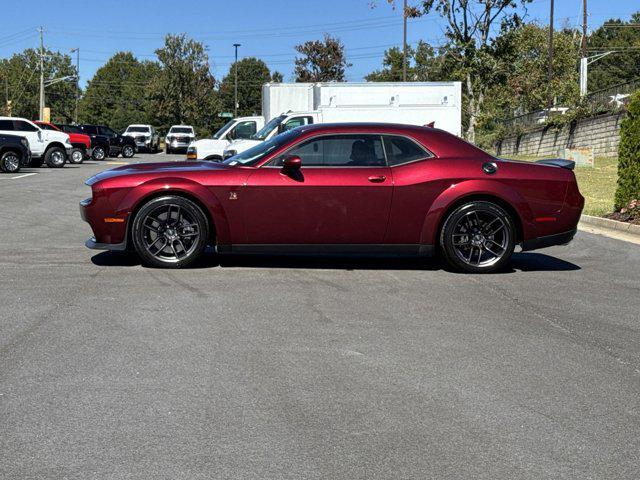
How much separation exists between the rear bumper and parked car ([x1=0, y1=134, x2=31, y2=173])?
908 inches

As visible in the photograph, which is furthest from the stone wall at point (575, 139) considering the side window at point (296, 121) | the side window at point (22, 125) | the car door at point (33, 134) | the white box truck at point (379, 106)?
the side window at point (22, 125)

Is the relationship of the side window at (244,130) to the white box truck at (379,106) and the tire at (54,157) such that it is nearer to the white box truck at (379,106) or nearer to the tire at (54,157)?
the white box truck at (379,106)

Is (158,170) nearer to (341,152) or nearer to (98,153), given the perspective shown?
(341,152)

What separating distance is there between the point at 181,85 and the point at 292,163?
264 ft

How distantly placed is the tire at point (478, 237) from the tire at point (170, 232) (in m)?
2.50

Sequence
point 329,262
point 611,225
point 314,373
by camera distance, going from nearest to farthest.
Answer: point 314,373 → point 329,262 → point 611,225

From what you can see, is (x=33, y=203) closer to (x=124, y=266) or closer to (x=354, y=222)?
(x=124, y=266)

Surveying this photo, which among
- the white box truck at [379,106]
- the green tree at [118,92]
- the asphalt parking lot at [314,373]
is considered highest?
the green tree at [118,92]

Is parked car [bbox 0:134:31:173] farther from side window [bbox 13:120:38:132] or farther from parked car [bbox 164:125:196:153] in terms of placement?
parked car [bbox 164:125:196:153]

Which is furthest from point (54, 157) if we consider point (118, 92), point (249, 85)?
point (118, 92)

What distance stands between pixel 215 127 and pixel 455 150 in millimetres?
86518

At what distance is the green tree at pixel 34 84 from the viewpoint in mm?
114438

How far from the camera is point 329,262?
31.9 feet

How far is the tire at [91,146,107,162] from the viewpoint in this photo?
44.2m
